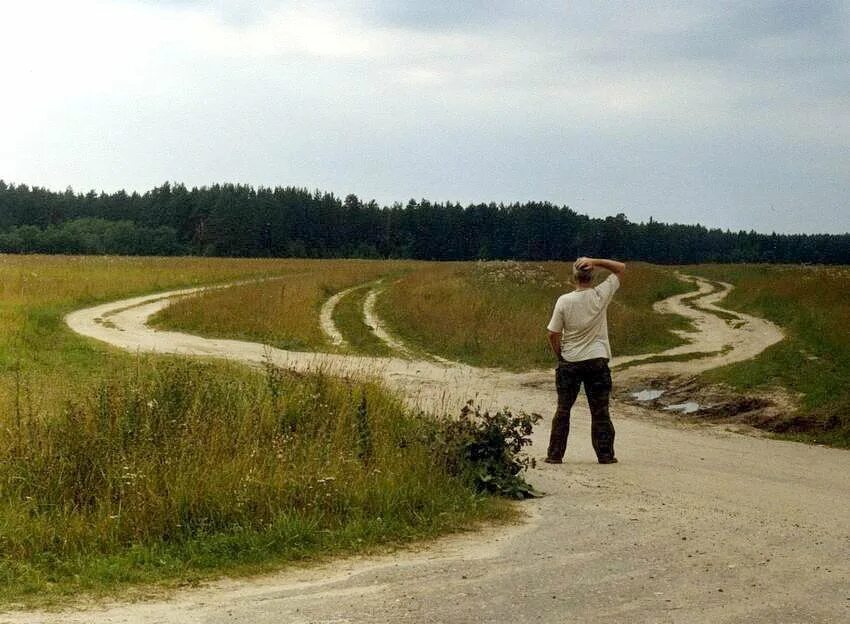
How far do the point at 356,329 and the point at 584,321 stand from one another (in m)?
20.0

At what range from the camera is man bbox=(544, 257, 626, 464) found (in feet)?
35.2

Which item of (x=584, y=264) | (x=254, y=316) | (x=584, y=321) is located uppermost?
(x=584, y=264)

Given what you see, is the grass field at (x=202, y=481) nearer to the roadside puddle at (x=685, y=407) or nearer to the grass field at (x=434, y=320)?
the roadside puddle at (x=685, y=407)

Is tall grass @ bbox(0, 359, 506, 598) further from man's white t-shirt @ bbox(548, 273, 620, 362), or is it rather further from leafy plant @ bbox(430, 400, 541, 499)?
man's white t-shirt @ bbox(548, 273, 620, 362)

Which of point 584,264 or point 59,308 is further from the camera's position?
point 59,308

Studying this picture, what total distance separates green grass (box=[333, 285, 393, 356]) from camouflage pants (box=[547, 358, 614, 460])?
13.8 m

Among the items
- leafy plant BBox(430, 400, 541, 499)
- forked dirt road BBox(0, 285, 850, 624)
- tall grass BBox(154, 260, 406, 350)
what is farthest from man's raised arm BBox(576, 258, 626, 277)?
tall grass BBox(154, 260, 406, 350)

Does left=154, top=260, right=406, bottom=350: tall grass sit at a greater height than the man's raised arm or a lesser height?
lesser

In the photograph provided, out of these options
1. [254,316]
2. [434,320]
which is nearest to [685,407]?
[434,320]

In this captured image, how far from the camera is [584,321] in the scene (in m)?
10.8

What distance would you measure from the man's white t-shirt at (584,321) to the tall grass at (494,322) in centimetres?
1199

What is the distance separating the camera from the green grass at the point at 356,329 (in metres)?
25.9

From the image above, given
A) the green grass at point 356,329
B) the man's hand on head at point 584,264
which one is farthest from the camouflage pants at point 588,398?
the green grass at point 356,329

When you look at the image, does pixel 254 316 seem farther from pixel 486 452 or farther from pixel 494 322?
pixel 486 452
